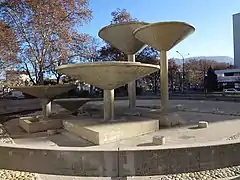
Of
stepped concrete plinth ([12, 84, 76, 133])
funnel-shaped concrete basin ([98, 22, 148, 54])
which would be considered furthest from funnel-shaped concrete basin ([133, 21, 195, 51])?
stepped concrete plinth ([12, 84, 76, 133])

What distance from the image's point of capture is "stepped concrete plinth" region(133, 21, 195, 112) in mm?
12297

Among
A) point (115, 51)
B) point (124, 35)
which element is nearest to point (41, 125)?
point (124, 35)

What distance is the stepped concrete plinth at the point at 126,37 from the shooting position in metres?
15.7

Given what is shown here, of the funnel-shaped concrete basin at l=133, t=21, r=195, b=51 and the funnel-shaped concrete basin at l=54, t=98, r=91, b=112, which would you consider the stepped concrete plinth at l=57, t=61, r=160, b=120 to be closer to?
the funnel-shaped concrete basin at l=133, t=21, r=195, b=51

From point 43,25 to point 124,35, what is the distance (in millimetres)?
8586

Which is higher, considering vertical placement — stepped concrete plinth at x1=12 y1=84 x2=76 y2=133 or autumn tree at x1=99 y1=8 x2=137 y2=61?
autumn tree at x1=99 y1=8 x2=137 y2=61

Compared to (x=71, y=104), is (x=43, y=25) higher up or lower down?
higher up

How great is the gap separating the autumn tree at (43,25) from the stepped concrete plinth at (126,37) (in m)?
6.89

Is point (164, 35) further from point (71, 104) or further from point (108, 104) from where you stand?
point (71, 104)

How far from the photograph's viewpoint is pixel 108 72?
9.90 m

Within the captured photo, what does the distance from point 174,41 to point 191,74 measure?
2069 inches

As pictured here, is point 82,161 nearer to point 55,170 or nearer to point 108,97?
point 55,170

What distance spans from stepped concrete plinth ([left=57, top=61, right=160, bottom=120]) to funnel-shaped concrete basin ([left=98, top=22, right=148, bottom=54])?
536cm

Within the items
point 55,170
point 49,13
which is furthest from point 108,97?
point 49,13
